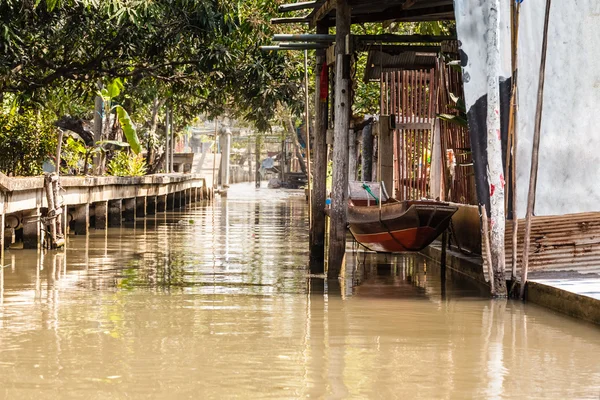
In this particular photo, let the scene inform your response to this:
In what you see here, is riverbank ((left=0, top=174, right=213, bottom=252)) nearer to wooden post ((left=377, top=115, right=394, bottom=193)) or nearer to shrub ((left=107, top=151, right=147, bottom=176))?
shrub ((left=107, top=151, right=147, bottom=176))

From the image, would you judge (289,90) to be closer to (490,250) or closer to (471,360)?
(490,250)

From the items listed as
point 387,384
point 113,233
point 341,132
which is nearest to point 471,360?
point 387,384

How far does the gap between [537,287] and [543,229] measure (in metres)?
0.63

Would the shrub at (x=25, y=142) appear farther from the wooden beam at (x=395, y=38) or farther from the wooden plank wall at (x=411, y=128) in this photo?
the wooden beam at (x=395, y=38)

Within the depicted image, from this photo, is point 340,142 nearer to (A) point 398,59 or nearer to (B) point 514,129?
(B) point 514,129

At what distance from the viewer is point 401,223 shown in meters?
11.5

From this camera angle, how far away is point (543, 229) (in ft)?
31.5

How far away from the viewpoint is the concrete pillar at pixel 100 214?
20141 mm

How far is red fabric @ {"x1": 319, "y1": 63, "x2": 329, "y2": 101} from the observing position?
42.5 feet

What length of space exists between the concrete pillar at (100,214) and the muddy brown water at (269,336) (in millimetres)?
6839

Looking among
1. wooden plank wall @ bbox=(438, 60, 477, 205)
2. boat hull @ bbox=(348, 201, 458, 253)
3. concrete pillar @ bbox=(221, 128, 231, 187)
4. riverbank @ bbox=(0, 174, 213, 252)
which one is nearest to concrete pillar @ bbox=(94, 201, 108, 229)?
riverbank @ bbox=(0, 174, 213, 252)

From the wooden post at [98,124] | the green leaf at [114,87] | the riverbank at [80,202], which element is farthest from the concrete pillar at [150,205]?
the green leaf at [114,87]

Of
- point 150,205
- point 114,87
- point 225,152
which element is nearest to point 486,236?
point 114,87

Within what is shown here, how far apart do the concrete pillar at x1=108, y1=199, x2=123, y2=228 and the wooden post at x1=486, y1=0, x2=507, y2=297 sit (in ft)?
43.7
